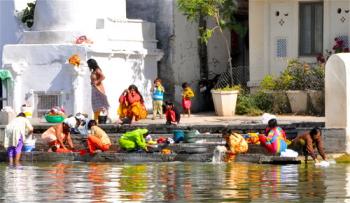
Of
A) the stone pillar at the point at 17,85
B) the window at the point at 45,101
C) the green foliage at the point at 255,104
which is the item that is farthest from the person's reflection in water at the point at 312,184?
the stone pillar at the point at 17,85

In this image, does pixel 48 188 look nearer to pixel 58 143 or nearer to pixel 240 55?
pixel 58 143

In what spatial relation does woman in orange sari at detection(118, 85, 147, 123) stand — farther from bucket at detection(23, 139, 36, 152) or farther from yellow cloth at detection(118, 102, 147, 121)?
bucket at detection(23, 139, 36, 152)

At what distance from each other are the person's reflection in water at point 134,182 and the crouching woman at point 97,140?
7.47 ft

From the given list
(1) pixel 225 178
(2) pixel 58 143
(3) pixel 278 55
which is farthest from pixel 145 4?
(1) pixel 225 178

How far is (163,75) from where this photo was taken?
38312mm

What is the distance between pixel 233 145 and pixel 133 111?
4.90 metres

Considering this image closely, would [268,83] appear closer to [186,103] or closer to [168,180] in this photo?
[186,103]

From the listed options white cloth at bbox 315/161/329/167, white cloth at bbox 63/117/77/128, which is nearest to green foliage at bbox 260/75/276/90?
white cloth at bbox 63/117/77/128

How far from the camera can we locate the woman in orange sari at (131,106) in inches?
1312

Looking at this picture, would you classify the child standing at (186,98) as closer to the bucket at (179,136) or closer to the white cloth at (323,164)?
the bucket at (179,136)

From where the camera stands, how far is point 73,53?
3609cm

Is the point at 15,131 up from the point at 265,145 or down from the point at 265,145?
up

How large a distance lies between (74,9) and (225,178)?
13223mm

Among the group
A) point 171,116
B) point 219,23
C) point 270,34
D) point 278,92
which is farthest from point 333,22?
point 171,116
